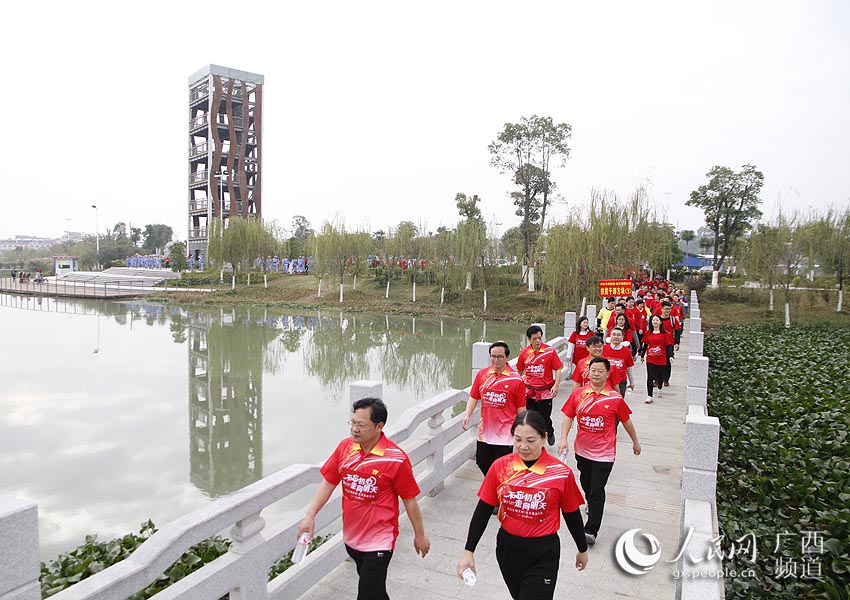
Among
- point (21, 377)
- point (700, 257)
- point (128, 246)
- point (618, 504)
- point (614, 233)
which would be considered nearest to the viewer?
point (618, 504)

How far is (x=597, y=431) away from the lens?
452 centimetres

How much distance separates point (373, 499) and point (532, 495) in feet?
2.63

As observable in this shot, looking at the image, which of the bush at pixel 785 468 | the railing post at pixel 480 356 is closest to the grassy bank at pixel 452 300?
the bush at pixel 785 468

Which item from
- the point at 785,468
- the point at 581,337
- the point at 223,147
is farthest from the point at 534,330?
the point at 223,147

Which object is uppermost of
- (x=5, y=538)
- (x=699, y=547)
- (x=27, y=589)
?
(x=5, y=538)

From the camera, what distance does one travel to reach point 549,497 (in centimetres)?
291

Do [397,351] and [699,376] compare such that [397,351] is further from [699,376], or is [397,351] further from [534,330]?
[534,330]

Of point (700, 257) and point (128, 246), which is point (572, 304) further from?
point (128, 246)

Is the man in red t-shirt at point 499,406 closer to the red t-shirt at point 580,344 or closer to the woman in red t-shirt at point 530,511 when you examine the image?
the woman in red t-shirt at point 530,511

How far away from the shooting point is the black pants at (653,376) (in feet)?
31.8

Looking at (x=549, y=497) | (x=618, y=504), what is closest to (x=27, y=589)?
(x=549, y=497)

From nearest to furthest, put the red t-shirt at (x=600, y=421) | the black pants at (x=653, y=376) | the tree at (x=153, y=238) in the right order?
1. the red t-shirt at (x=600, y=421)
2. the black pants at (x=653, y=376)
3. the tree at (x=153, y=238)

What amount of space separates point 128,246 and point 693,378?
75.8 metres

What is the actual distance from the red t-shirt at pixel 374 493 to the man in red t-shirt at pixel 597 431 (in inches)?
71.4
